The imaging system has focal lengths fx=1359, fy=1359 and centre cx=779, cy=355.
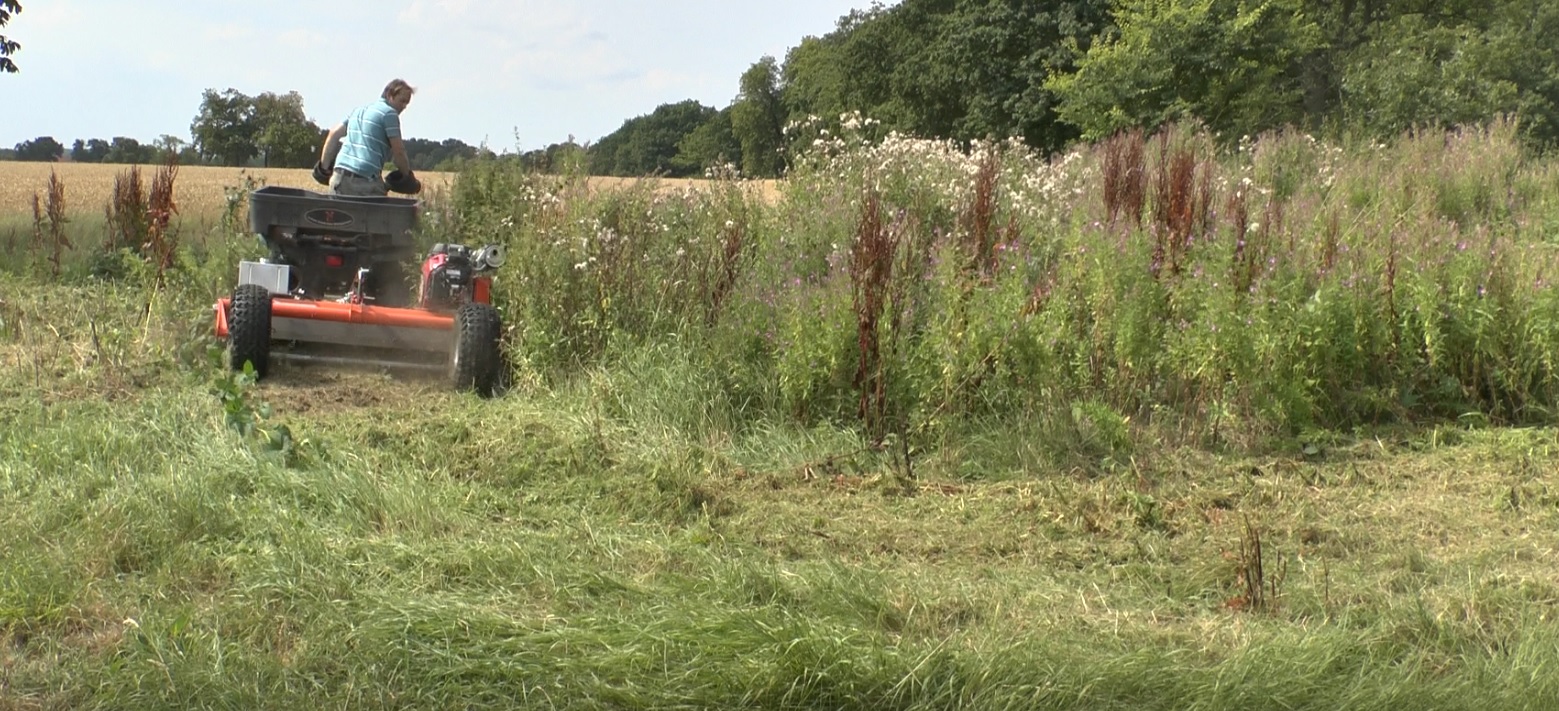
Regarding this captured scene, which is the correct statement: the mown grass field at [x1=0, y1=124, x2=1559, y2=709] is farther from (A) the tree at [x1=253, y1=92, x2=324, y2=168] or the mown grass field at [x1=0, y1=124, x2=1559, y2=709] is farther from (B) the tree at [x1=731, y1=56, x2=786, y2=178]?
(B) the tree at [x1=731, y1=56, x2=786, y2=178]

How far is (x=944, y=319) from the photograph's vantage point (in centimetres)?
641

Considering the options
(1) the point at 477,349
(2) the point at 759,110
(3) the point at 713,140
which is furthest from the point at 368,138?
(2) the point at 759,110

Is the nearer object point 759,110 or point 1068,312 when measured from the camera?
point 1068,312

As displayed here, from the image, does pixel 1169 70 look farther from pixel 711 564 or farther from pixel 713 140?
pixel 713 140

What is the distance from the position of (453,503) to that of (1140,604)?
249 cm

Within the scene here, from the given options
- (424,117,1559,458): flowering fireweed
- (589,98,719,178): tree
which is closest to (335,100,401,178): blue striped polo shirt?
(424,117,1559,458): flowering fireweed

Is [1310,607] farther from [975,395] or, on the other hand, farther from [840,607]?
[975,395]

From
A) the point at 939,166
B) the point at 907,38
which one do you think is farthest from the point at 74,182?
the point at 939,166

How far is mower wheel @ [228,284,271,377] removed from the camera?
7.01 m

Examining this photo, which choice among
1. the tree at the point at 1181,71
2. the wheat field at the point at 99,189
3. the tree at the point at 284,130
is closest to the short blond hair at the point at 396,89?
the wheat field at the point at 99,189

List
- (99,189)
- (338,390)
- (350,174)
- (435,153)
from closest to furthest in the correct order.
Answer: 1. (338,390)
2. (350,174)
3. (435,153)
4. (99,189)

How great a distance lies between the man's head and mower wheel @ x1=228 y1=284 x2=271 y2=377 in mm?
2098

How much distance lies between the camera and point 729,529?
4.91 metres

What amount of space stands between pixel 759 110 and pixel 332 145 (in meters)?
62.7
